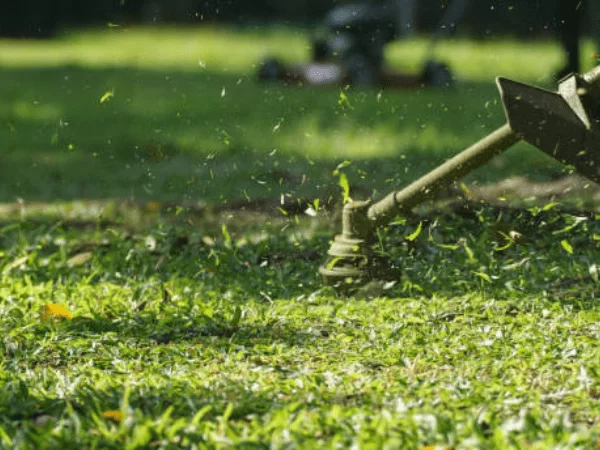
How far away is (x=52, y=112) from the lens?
1119 cm

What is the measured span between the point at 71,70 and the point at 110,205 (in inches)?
396

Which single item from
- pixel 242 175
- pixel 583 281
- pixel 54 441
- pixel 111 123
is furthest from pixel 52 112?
pixel 54 441

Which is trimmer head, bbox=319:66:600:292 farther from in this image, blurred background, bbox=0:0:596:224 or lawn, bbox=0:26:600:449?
blurred background, bbox=0:0:596:224

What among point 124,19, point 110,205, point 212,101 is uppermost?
point 110,205

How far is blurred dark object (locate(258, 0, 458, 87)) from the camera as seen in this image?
11383 millimetres

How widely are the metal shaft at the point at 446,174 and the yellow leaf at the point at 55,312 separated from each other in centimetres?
112

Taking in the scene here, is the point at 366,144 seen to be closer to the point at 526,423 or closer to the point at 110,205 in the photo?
the point at 110,205

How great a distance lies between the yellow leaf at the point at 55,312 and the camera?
4121 mm

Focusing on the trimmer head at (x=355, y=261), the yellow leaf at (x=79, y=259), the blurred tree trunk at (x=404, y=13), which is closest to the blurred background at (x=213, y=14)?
the blurred tree trunk at (x=404, y=13)

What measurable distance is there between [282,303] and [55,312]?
31.5 inches

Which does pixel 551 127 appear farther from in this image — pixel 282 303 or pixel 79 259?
pixel 79 259

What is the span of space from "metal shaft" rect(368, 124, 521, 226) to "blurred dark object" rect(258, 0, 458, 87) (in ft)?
23.3

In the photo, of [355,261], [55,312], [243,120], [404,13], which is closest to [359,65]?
[243,120]

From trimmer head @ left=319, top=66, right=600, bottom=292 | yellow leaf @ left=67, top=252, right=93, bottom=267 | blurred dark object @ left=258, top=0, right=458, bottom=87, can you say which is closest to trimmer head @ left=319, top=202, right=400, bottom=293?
trimmer head @ left=319, top=66, right=600, bottom=292
